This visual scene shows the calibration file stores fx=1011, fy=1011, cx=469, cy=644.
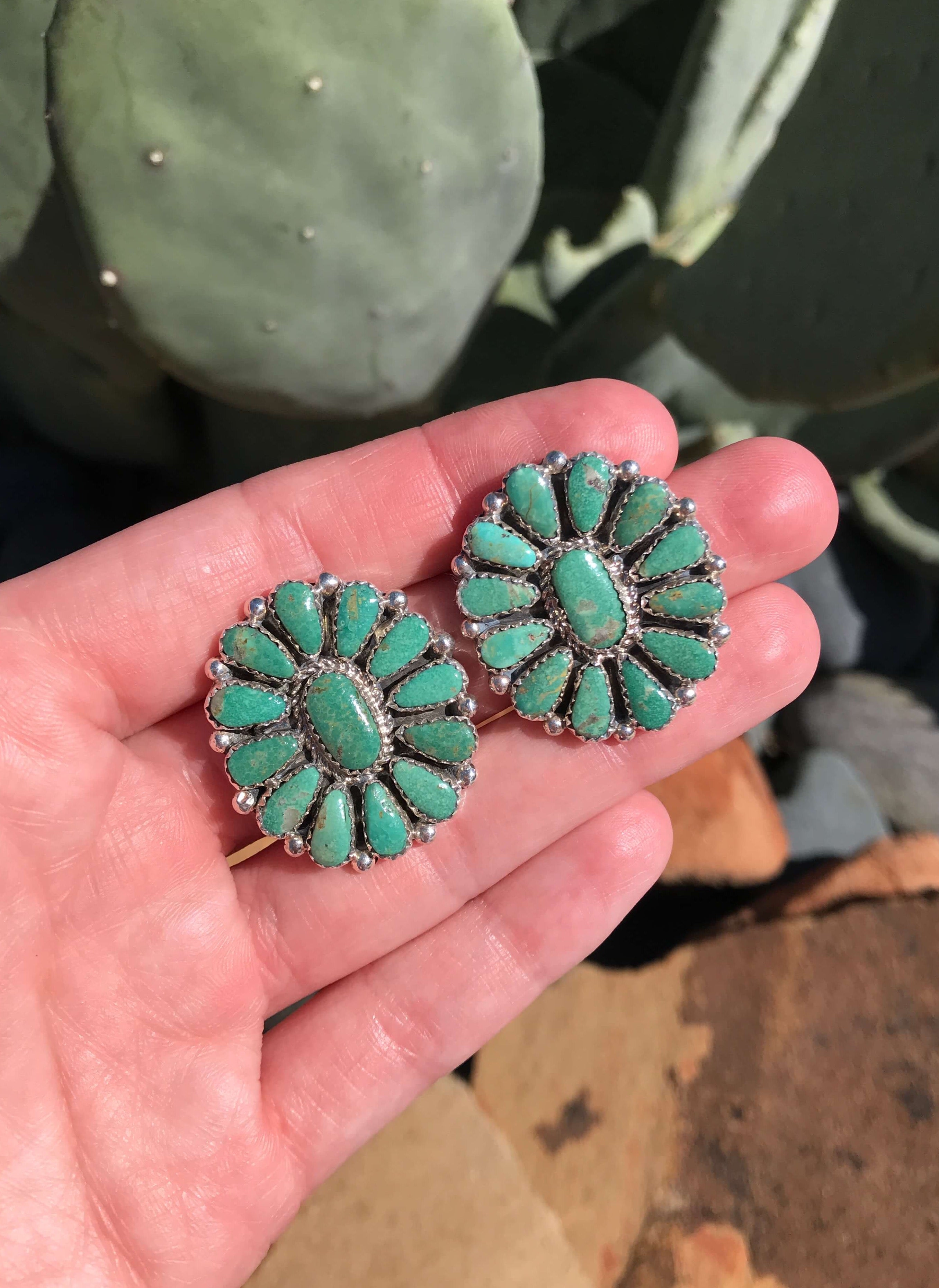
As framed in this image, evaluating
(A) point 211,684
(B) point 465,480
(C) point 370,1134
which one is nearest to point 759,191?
(B) point 465,480

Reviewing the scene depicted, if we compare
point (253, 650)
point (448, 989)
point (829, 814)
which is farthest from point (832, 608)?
point (253, 650)

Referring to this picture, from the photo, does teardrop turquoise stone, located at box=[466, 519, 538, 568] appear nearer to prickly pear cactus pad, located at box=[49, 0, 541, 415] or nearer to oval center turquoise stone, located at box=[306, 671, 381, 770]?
oval center turquoise stone, located at box=[306, 671, 381, 770]

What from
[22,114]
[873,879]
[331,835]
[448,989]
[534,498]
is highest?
[22,114]

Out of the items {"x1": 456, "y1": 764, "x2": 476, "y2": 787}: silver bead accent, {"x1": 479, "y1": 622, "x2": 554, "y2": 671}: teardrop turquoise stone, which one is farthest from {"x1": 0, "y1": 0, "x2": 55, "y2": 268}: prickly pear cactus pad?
{"x1": 456, "y1": 764, "x2": 476, "y2": 787}: silver bead accent

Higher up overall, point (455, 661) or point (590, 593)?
point (590, 593)

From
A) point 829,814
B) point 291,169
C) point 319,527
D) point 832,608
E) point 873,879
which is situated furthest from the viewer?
point 832,608

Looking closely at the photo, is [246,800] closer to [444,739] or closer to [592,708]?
[444,739]
